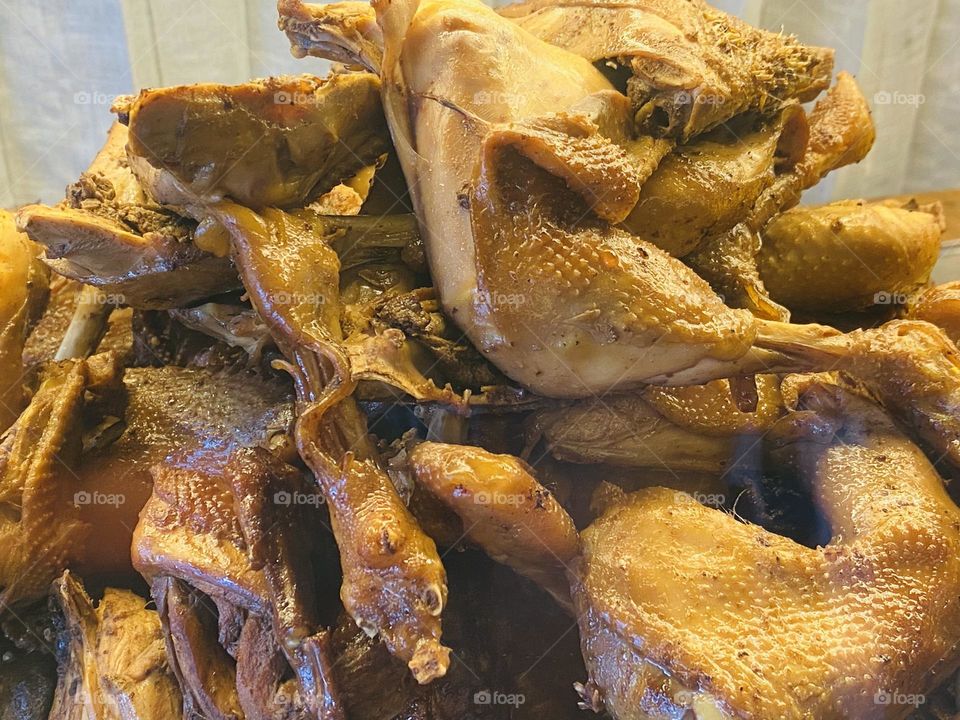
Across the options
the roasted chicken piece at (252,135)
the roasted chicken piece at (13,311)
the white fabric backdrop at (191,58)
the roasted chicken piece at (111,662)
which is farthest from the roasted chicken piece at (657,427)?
the white fabric backdrop at (191,58)

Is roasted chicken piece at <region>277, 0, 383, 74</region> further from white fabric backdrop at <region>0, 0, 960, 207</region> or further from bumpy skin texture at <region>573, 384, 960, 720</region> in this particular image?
white fabric backdrop at <region>0, 0, 960, 207</region>

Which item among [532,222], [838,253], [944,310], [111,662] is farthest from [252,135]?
[944,310]

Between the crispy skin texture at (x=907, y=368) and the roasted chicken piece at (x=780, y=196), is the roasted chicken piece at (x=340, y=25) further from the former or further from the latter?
the crispy skin texture at (x=907, y=368)

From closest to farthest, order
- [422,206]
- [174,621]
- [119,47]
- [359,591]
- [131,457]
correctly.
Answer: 1. [359,591]
2. [174,621]
3. [422,206]
4. [131,457]
5. [119,47]

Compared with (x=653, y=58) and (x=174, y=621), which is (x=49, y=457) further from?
(x=653, y=58)

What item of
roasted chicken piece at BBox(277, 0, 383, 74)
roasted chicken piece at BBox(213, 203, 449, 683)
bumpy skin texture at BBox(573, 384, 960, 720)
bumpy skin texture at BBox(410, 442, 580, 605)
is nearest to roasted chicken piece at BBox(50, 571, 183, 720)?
roasted chicken piece at BBox(213, 203, 449, 683)

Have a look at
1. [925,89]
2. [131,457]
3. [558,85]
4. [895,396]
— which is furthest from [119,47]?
[925,89]
